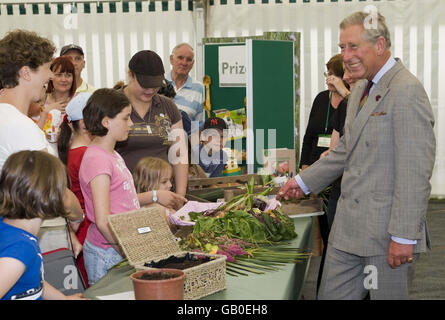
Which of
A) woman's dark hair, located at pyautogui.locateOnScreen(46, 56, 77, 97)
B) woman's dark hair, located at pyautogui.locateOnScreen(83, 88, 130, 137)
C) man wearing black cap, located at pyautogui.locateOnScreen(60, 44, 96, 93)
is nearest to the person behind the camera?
woman's dark hair, located at pyautogui.locateOnScreen(83, 88, 130, 137)

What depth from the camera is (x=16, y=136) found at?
6.89 ft

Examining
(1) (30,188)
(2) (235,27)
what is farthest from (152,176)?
(2) (235,27)

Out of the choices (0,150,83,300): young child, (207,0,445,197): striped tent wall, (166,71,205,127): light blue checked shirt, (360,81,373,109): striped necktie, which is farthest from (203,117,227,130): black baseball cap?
(207,0,445,197): striped tent wall

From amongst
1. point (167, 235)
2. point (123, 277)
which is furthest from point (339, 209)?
point (123, 277)

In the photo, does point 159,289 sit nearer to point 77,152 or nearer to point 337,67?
point 77,152

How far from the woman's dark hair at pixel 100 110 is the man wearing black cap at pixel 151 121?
621mm

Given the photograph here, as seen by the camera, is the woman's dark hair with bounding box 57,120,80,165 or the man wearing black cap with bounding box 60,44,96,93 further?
the man wearing black cap with bounding box 60,44,96,93

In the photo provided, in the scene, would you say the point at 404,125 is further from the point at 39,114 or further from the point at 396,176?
the point at 39,114

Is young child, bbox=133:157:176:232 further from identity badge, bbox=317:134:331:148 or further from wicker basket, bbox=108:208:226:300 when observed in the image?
identity badge, bbox=317:134:331:148

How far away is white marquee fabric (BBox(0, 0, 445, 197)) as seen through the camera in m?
7.44

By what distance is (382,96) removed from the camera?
225cm

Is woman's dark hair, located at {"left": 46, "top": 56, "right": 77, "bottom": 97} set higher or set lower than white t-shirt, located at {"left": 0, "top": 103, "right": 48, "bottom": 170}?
higher

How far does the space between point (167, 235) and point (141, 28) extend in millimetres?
5979

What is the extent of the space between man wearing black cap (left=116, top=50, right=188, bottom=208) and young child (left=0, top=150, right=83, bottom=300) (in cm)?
146
